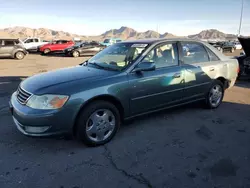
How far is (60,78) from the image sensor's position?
11.5 ft

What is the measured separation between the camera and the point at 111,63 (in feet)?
13.2

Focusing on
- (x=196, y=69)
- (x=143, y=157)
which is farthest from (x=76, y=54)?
(x=143, y=157)

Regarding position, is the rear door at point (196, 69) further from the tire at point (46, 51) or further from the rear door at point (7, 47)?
the tire at point (46, 51)

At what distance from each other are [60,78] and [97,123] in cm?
91

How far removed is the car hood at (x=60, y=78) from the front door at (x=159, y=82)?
50 centimetres

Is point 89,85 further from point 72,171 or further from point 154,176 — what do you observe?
point 154,176

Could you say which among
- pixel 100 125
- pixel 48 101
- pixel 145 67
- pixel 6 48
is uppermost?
pixel 145 67

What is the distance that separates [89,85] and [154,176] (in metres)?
1.52

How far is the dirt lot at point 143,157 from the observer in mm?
2695

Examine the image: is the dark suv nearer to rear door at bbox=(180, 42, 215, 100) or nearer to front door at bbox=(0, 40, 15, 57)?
front door at bbox=(0, 40, 15, 57)

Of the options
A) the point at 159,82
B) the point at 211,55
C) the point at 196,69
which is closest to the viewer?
the point at 159,82

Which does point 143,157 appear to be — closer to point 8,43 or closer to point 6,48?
point 6,48

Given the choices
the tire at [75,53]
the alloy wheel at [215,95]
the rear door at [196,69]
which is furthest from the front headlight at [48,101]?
the tire at [75,53]

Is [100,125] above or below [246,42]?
below
